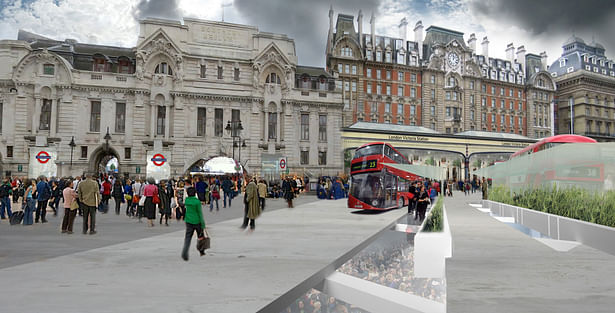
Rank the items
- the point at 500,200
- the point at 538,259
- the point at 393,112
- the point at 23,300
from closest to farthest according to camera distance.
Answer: the point at 23,300
the point at 538,259
the point at 500,200
the point at 393,112

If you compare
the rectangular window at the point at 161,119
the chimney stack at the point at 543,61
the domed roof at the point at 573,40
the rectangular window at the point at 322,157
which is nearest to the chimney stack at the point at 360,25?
the rectangular window at the point at 322,157

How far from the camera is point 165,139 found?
41.8 m

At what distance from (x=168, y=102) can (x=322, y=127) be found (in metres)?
16.6

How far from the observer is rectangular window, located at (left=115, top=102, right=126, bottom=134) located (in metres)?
41.1

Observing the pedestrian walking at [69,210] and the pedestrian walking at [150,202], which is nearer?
the pedestrian walking at [69,210]

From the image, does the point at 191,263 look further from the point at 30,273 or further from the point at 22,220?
the point at 22,220

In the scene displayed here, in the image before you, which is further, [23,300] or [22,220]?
[22,220]

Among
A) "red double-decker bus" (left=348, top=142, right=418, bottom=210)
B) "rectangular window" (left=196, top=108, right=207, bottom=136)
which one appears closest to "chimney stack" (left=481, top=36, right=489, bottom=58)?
"rectangular window" (left=196, top=108, right=207, bottom=136)

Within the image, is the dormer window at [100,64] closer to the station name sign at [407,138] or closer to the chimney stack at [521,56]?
the station name sign at [407,138]

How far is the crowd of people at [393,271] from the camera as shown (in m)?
7.77

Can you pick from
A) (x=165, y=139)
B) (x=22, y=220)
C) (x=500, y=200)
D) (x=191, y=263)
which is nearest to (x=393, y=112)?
(x=165, y=139)

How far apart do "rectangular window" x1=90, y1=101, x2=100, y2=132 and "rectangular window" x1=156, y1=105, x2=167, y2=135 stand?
551cm

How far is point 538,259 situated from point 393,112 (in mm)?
58116

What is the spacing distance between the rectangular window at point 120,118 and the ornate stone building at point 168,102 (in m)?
0.10
